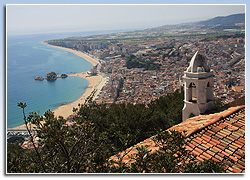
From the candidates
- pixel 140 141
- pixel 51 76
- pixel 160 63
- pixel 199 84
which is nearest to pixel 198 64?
pixel 199 84

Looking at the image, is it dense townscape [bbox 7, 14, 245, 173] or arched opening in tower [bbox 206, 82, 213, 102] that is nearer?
dense townscape [bbox 7, 14, 245, 173]

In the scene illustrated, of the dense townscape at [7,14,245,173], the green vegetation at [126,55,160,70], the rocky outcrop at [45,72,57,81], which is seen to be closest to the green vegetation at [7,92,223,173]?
the dense townscape at [7,14,245,173]

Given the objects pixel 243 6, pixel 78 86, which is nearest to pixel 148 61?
pixel 78 86

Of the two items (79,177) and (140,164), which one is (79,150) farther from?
(140,164)

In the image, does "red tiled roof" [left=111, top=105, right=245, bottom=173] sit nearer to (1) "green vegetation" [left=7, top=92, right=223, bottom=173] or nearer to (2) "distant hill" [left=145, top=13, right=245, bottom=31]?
(1) "green vegetation" [left=7, top=92, right=223, bottom=173]

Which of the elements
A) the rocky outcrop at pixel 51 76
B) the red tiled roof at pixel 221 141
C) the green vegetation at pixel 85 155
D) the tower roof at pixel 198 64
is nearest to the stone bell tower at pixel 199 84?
the tower roof at pixel 198 64

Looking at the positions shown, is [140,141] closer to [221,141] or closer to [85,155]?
[221,141]
